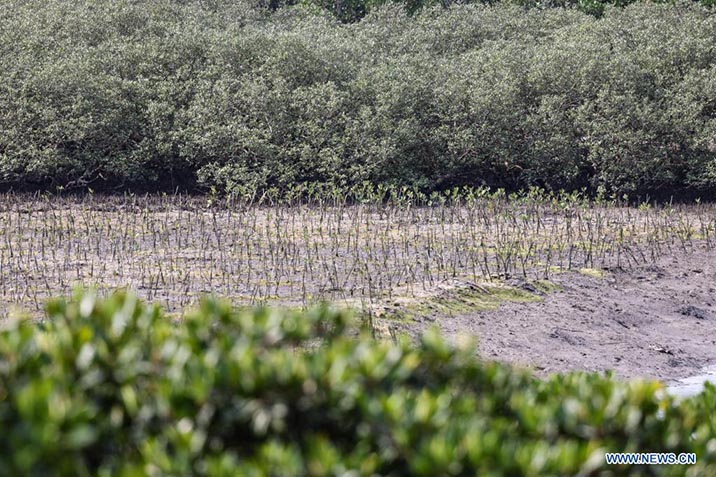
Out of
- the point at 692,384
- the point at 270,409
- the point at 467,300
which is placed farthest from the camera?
the point at 467,300

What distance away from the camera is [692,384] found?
9.80m

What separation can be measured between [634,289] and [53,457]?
34.5 feet

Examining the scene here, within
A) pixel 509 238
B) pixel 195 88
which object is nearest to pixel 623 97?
pixel 509 238

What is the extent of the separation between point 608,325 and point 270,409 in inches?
329

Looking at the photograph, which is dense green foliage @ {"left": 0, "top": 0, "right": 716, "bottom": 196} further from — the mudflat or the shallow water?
the shallow water

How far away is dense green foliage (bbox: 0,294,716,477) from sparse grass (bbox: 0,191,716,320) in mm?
6499

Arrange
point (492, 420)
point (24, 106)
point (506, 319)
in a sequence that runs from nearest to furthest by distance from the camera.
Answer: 1. point (492, 420)
2. point (506, 319)
3. point (24, 106)

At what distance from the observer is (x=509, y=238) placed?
49.2 feet

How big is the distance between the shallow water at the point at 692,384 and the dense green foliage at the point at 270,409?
5422 millimetres

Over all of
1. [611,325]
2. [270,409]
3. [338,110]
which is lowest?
[611,325]

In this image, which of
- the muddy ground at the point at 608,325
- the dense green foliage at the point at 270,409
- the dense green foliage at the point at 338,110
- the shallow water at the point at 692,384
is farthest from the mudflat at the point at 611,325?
the dense green foliage at the point at 338,110

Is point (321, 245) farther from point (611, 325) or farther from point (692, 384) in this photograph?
point (692, 384)

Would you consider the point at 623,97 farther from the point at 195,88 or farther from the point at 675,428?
the point at 675,428

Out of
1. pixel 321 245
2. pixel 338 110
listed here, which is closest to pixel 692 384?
pixel 321 245
